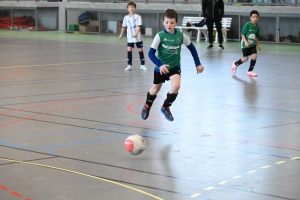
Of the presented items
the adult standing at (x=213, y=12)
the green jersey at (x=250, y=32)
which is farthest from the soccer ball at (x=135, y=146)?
the adult standing at (x=213, y=12)

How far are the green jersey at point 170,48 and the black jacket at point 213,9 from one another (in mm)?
18634

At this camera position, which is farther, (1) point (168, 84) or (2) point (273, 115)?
(1) point (168, 84)

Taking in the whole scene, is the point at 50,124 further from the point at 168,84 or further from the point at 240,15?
the point at 240,15

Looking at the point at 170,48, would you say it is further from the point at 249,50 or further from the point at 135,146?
the point at 249,50

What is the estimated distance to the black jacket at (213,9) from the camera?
28578mm

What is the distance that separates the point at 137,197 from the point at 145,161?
5.01 ft

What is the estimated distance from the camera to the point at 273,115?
10422 mm

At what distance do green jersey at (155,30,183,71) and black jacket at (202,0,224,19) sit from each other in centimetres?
1863

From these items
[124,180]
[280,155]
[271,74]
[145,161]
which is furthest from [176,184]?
[271,74]

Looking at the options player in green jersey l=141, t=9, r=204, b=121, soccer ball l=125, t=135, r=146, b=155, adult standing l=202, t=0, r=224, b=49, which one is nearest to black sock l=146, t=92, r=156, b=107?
player in green jersey l=141, t=9, r=204, b=121

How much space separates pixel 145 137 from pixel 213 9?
68.1 ft

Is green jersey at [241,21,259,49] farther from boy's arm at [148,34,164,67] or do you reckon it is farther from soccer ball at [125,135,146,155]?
soccer ball at [125,135,146,155]

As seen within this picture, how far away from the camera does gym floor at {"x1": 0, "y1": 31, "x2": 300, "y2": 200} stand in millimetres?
6133

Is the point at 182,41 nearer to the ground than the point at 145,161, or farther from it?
farther from it
